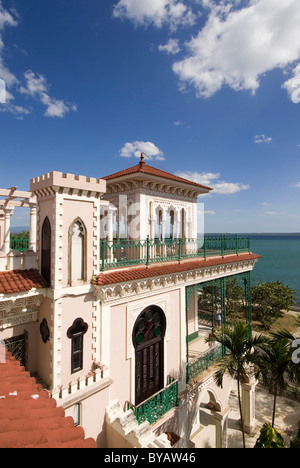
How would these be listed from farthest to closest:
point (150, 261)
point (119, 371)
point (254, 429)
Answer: point (254, 429) < point (150, 261) < point (119, 371)

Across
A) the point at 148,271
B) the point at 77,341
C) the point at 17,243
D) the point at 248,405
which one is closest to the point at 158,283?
the point at 148,271

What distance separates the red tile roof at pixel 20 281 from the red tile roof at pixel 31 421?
1.90m

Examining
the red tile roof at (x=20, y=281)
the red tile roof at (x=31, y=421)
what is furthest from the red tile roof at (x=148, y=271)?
the red tile roof at (x=31, y=421)

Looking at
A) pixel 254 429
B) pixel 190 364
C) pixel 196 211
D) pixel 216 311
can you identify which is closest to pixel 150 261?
pixel 190 364

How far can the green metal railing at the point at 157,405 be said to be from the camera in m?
7.73

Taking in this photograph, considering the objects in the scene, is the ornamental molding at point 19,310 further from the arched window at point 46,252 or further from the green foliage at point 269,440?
the green foliage at point 269,440

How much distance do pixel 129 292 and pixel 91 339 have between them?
1843mm

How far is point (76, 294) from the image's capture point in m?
6.51

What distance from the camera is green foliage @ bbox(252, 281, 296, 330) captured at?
2958cm

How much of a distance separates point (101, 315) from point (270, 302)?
29.8m

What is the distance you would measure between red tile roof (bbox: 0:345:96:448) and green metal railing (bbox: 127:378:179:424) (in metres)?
4.74

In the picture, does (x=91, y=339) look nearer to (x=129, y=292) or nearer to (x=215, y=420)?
(x=129, y=292)

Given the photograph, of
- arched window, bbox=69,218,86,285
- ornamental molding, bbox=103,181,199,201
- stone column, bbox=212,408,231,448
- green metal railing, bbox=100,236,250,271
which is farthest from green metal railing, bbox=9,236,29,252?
stone column, bbox=212,408,231,448

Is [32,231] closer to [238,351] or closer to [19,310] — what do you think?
[19,310]
